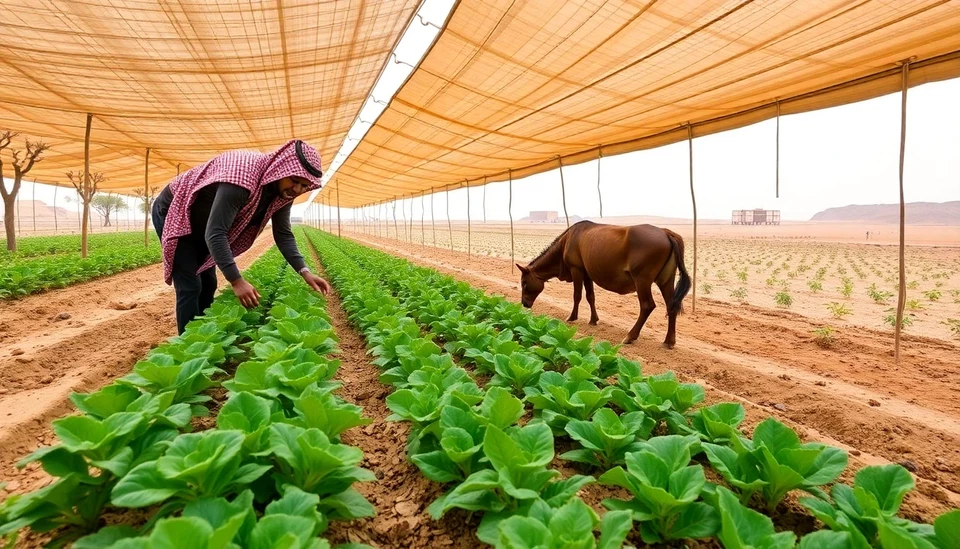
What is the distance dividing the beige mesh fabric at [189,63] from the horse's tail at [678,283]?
443 centimetres

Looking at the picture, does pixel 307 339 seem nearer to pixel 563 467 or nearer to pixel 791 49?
pixel 563 467

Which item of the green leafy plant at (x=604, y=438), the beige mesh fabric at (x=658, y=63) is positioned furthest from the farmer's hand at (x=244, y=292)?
the beige mesh fabric at (x=658, y=63)

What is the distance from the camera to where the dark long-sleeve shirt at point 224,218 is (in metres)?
3.64

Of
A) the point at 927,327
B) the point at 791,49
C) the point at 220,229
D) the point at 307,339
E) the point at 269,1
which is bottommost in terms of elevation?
the point at 927,327

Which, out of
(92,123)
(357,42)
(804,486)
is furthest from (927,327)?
(92,123)

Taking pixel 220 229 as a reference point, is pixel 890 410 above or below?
below

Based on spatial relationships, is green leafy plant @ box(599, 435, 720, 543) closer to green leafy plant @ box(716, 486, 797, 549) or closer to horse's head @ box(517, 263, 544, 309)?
green leafy plant @ box(716, 486, 797, 549)

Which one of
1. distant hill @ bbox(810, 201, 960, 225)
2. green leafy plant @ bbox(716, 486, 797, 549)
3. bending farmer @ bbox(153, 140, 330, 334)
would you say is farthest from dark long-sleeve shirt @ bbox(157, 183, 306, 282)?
distant hill @ bbox(810, 201, 960, 225)

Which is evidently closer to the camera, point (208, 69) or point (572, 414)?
point (572, 414)

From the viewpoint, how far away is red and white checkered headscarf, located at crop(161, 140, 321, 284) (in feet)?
12.4

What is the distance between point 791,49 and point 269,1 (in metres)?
5.29

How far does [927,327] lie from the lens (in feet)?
24.6

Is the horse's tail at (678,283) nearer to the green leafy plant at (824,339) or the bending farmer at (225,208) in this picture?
the green leafy plant at (824,339)

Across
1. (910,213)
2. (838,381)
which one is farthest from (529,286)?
(910,213)
